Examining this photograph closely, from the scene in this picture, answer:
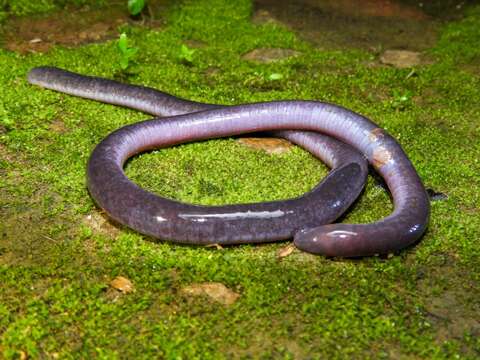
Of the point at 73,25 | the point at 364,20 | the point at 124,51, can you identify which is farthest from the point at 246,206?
the point at 364,20

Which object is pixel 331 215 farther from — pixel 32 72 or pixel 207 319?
pixel 32 72

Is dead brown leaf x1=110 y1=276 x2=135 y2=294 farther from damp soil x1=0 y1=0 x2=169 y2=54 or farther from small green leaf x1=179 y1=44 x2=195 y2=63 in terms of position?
damp soil x1=0 y1=0 x2=169 y2=54

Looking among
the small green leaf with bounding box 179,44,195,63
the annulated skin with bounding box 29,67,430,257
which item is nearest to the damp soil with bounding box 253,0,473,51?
the small green leaf with bounding box 179,44,195,63

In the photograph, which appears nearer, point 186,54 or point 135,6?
point 186,54

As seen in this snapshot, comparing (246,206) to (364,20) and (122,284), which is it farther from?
(364,20)

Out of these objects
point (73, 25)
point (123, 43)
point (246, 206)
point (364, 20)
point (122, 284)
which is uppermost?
point (364, 20)

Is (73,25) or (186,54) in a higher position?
(186,54)

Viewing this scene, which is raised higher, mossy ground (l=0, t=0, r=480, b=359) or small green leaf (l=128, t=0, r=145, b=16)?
small green leaf (l=128, t=0, r=145, b=16)

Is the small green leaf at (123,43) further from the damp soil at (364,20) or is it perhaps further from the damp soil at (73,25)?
the damp soil at (364,20)

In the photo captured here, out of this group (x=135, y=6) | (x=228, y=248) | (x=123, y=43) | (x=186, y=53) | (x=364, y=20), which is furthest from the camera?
(x=364, y=20)
